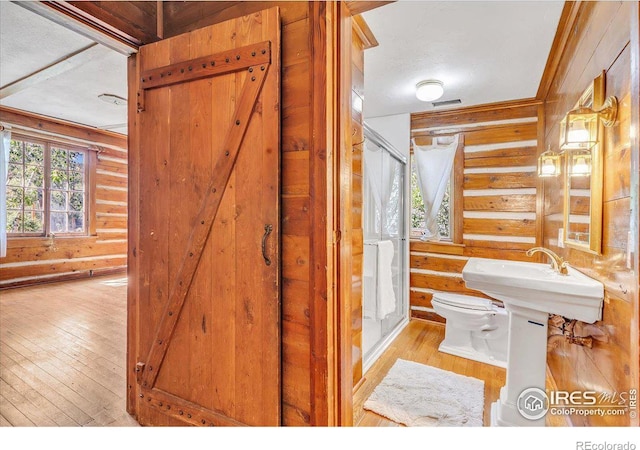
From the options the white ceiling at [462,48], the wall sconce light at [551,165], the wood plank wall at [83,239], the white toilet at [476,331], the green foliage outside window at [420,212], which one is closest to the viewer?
the white ceiling at [462,48]

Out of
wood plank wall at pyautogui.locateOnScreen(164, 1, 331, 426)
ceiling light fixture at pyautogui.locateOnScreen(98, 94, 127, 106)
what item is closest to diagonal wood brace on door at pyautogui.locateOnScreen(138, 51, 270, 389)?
wood plank wall at pyautogui.locateOnScreen(164, 1, 331, 426)

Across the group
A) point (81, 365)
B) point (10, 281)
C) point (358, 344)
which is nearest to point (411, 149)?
point (358, 344)

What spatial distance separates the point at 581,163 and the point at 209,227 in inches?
77.3

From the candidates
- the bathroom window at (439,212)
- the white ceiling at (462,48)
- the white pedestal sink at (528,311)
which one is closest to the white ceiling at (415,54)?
the white ceiling at (462,48)

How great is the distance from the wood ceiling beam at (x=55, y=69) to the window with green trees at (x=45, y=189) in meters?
1.18

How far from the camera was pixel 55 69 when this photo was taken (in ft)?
9.16

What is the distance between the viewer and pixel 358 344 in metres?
2.01

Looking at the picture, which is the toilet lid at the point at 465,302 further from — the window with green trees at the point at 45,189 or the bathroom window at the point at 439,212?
the window with green trees at the point at 45,189

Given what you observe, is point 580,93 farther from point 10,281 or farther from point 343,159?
point 10,281

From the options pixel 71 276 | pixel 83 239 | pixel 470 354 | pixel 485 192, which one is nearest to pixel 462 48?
pixel 485 192

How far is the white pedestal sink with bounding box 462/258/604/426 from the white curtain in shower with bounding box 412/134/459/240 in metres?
1.70

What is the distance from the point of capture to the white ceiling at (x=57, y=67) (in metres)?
2.23

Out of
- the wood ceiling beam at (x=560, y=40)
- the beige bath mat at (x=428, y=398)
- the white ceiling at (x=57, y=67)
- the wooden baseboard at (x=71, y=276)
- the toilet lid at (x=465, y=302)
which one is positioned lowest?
the beige bath mat at (x=428, y=398)

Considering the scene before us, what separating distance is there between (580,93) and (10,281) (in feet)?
21.0
